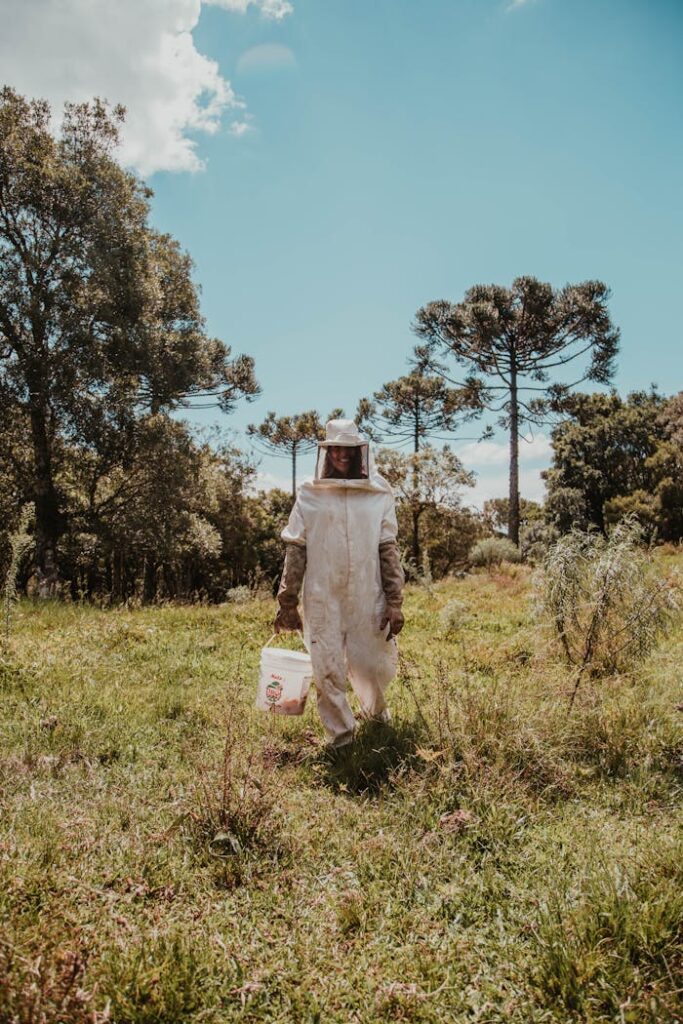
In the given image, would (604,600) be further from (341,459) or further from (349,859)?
(349,859)

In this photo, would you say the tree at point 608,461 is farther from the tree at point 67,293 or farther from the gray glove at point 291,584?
the gray glove at point 291,584

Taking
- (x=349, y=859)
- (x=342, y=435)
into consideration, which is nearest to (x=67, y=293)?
(x=342, y=435)

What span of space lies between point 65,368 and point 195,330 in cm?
479

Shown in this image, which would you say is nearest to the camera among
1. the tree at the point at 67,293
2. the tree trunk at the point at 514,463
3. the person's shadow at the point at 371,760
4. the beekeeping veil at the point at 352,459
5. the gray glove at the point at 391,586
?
the person's shadow at the point at 371,760

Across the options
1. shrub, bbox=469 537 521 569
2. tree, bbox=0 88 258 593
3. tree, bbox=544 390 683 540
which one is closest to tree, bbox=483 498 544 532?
tree, bbox=544 390 683 540

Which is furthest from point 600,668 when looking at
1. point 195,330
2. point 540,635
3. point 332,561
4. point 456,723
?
point 195,330

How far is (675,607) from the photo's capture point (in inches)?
198

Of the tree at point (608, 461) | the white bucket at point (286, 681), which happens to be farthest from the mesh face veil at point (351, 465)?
the tree at point (608, 461)

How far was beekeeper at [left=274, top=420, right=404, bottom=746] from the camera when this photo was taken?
4555 mm

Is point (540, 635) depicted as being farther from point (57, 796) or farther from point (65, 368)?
point (65, 368)

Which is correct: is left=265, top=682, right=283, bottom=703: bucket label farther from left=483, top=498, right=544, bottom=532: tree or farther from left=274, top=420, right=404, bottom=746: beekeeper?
left=483, top=498, right=544, bottom=532: tree

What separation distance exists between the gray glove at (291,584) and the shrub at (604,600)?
7.26 feet

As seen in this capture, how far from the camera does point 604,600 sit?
5152 millimetres

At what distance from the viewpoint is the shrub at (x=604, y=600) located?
Result: 5062 millimetres
